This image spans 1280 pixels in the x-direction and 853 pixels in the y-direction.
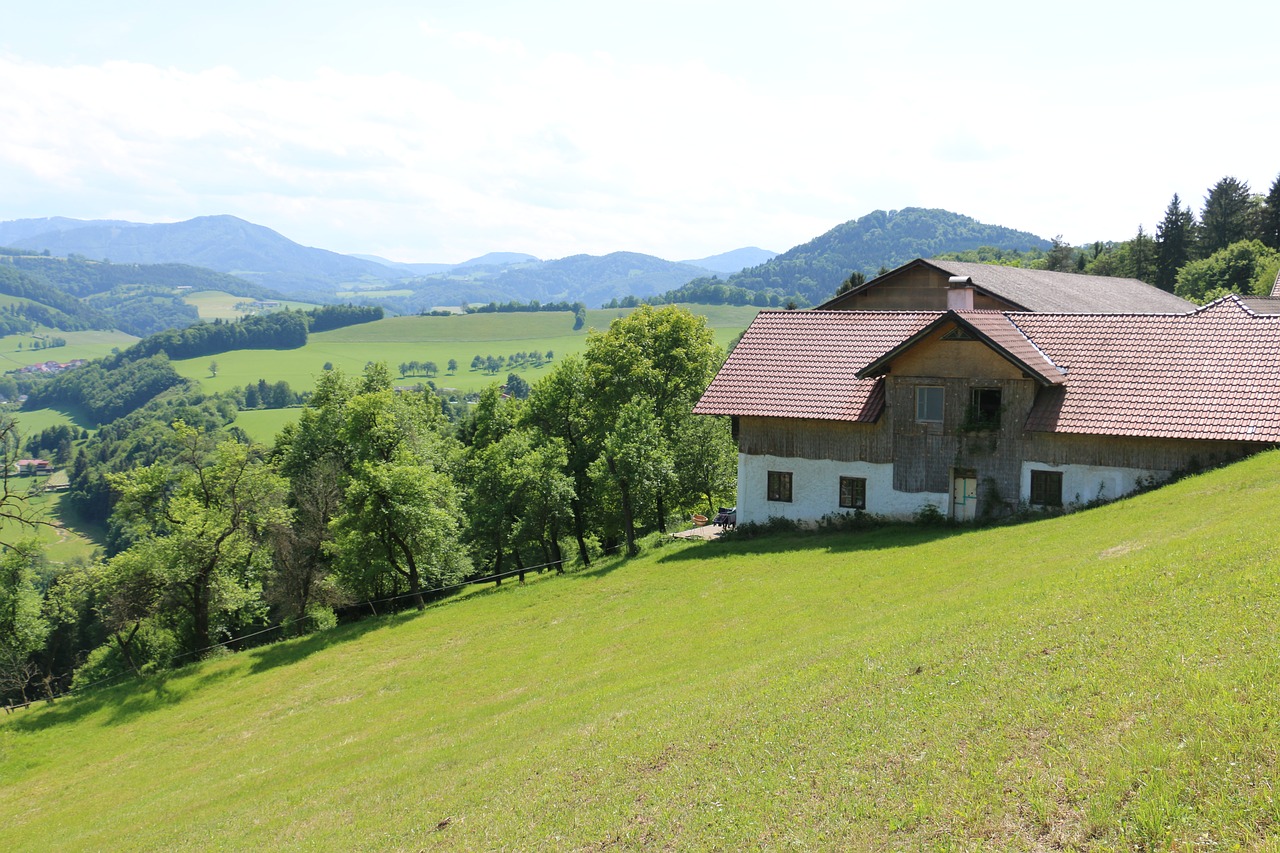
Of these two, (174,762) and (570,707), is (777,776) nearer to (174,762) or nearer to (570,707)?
(570,707)

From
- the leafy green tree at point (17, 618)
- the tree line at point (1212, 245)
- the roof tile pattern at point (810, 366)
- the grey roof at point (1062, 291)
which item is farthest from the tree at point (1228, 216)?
the leafy green tree at point (17, 618)

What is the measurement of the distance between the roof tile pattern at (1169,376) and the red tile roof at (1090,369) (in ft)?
0.10

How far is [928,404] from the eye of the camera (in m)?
30.5

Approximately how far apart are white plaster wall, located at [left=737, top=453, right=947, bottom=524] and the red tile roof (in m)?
2.07

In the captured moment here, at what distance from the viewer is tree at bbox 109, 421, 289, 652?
38.6m

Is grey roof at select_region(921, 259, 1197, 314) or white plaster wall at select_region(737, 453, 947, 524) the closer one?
white plaster wall at select_region(737, 453, 947, 524)

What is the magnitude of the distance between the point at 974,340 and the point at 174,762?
28.6m

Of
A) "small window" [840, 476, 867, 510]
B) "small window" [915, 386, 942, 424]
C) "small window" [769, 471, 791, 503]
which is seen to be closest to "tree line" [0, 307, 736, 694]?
"small window" [769, 471, 791, 503]

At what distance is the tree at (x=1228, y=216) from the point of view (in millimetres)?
88562

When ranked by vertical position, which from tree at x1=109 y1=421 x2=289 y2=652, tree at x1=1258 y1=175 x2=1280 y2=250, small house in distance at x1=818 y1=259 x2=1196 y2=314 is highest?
tree at x1=1258 y1=175 x2=1280 y2=250

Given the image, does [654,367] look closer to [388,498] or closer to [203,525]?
[388,498]

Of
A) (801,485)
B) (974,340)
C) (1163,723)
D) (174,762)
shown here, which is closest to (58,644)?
(174,762)

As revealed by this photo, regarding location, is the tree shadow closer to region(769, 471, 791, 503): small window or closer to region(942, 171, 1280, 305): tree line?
region(769, 471, 791, 503): small window

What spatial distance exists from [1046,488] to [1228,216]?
81.6 meters
